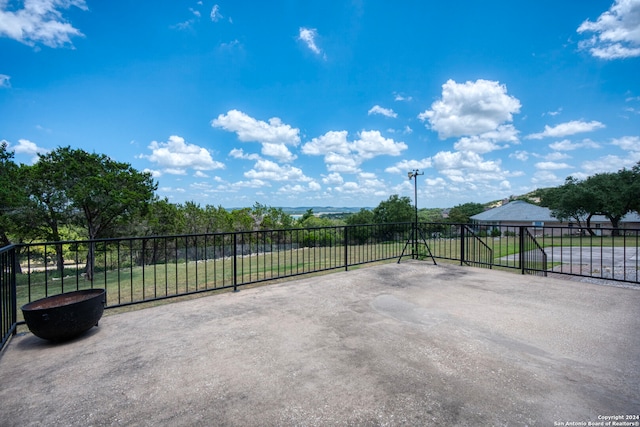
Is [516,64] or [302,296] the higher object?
[516,64]

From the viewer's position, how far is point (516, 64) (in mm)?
9891

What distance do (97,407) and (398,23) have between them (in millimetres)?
11757

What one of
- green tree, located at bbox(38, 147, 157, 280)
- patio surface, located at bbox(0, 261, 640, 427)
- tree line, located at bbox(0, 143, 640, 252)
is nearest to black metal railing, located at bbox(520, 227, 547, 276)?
patio surface, located at bbox(0, 261, 640, 427)

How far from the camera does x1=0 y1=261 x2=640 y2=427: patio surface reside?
172 centimetres

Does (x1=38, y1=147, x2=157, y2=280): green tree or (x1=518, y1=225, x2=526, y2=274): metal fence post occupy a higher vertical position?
(x1=38, y1=147, x2=157, y2=280): green tree

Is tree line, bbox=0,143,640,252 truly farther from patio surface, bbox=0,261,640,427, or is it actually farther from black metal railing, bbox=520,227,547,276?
patio surface, bbox=0,261,640,427

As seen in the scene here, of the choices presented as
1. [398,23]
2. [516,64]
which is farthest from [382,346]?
[516,64]

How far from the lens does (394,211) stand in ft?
131

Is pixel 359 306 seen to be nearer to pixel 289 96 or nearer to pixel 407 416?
pixel 407 416

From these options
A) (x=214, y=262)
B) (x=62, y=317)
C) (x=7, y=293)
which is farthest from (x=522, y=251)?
(x=7, y=293)

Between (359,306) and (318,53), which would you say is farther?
(318,53)

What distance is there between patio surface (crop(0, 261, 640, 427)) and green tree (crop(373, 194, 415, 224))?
117ft

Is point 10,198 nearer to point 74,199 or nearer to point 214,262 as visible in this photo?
point 74,199

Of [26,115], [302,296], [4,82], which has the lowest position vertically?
[302,296]
